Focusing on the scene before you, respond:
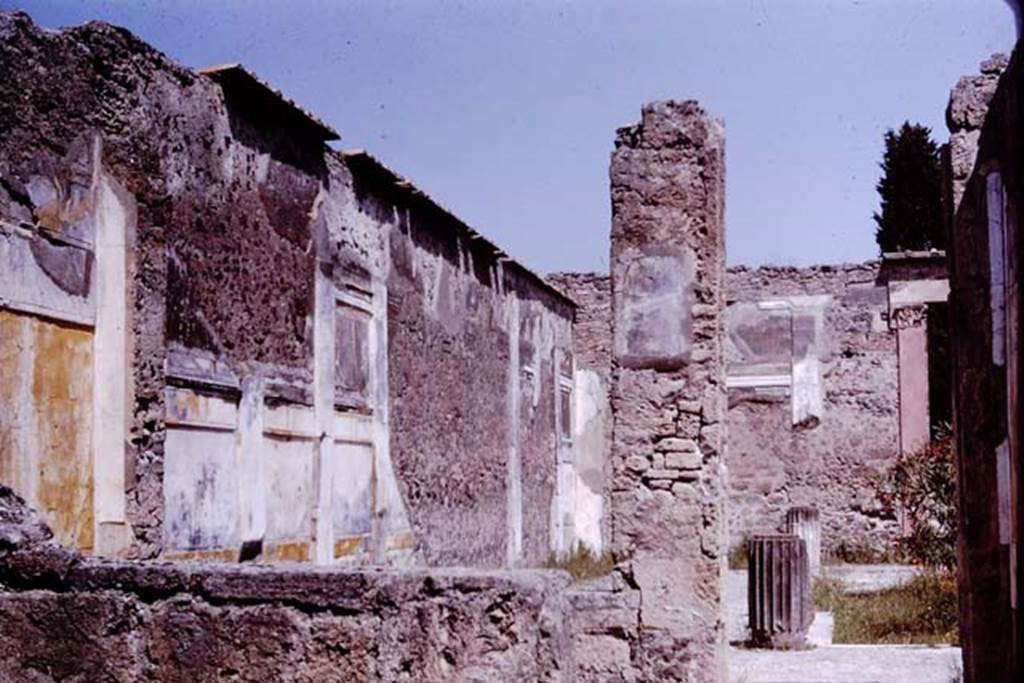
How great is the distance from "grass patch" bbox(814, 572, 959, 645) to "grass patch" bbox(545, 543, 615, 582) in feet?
8.60

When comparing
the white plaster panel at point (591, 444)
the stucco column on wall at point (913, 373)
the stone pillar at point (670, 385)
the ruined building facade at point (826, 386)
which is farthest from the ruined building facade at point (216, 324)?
the stucco column on wall at point (913, 373)

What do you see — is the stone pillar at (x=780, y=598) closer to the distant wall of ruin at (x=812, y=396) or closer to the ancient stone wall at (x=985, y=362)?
the ancient stone wall at (x=985, y=362)

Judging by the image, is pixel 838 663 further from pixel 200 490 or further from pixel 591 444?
pixel 591 444

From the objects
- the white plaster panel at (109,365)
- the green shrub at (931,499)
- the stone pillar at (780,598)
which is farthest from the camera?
the green shrub at (931,499)

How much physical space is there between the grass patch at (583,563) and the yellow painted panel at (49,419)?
27.3ft

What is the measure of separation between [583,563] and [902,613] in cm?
575

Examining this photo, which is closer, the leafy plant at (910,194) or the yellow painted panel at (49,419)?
the yellow painted panel at (49,419)

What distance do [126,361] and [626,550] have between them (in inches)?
109

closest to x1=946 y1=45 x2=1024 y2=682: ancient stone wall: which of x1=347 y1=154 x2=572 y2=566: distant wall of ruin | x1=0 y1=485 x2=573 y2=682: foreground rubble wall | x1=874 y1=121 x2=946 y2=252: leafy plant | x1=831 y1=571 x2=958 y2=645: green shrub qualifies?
x1=0 y1=485 x2=573 y2=682: foreground rubble wall

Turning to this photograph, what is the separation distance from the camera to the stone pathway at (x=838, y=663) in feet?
26.1

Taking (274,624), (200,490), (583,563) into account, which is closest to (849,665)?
(200,490)

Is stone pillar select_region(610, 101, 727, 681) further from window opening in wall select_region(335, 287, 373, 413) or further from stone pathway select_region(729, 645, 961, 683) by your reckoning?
window opening in wall select_region(335, 287, 373, 413)

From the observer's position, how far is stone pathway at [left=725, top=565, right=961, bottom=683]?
7941mm

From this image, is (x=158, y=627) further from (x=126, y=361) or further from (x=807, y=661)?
(x=807, y=661)
